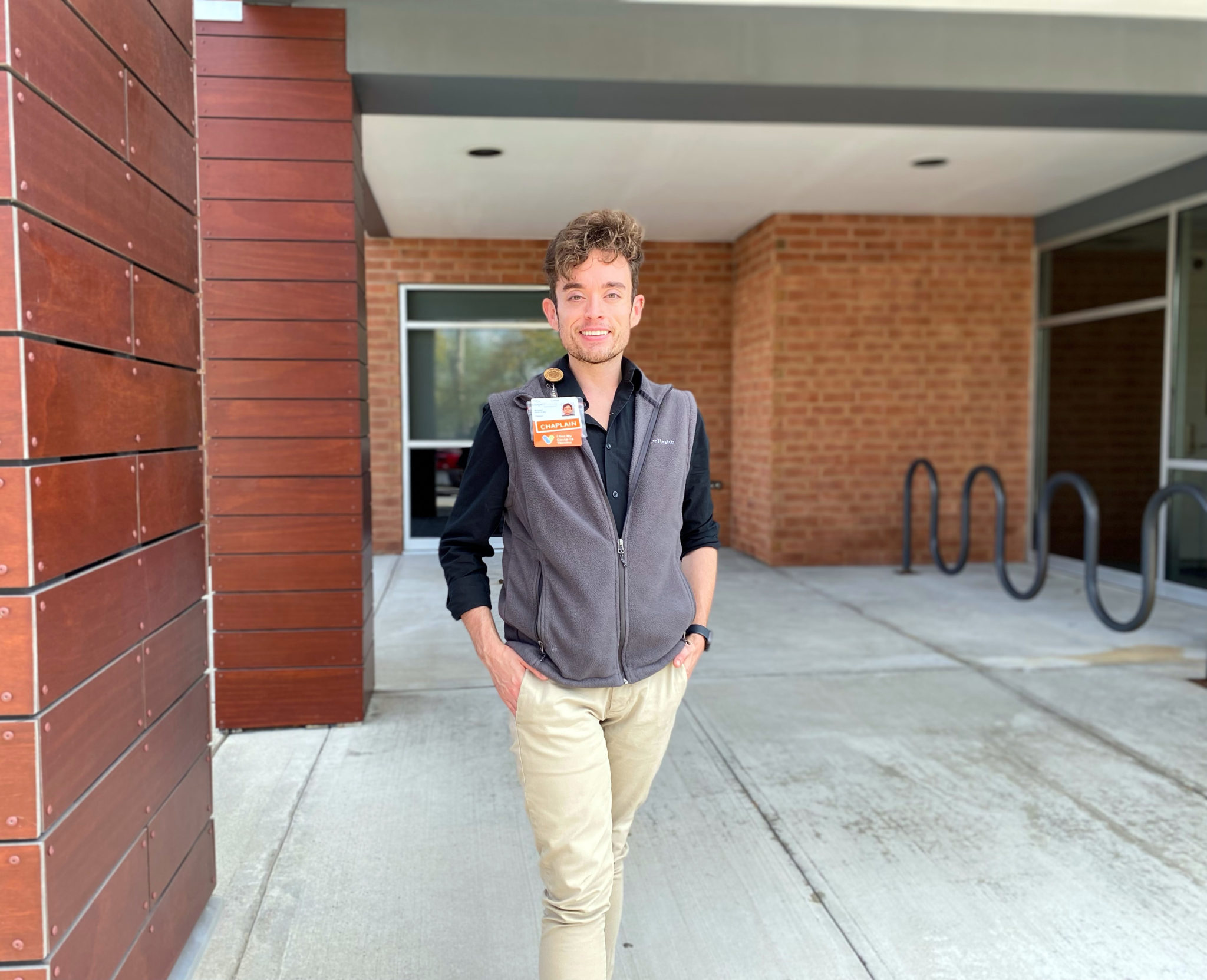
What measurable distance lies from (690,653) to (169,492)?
42.5 inches

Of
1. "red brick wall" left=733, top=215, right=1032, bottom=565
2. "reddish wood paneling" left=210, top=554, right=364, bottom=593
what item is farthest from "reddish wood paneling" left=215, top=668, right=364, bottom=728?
"red brick wall" left=733, top=215, right=1032, bottom=565

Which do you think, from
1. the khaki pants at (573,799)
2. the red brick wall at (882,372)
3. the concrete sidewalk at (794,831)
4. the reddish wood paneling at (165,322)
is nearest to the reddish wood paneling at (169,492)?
the reddish wood paneling at (165,322)

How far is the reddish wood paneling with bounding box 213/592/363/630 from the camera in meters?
3.61

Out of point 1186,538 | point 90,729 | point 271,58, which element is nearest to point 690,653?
point 90,729

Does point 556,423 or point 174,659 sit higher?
point 556,423

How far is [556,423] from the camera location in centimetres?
152

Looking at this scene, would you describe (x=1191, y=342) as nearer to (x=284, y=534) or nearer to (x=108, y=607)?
(x=284, y=534)

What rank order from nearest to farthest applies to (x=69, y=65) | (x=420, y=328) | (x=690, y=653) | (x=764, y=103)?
(x=69, y=65) → (x=690, y=653) → (x=764, y=103) → (x=420, y=328)

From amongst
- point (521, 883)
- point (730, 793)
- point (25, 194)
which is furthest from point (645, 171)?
point (25, 194)

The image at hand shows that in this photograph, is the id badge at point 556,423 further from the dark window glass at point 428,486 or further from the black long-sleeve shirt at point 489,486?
the dark window glass at point 428,486

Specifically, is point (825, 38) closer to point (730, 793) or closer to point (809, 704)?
point (809, 704)

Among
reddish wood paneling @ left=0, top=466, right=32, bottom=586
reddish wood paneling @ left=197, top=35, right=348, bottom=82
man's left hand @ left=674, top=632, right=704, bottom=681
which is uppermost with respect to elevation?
reddish wood paneling @ left=197, top=35, right=348, bottom=82

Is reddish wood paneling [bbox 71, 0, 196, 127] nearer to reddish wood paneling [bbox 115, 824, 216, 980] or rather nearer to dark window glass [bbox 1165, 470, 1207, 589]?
reddish wood paneling [bbox 115, 824, 216, 980]

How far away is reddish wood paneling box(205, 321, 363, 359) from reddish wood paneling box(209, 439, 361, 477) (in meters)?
0.18
